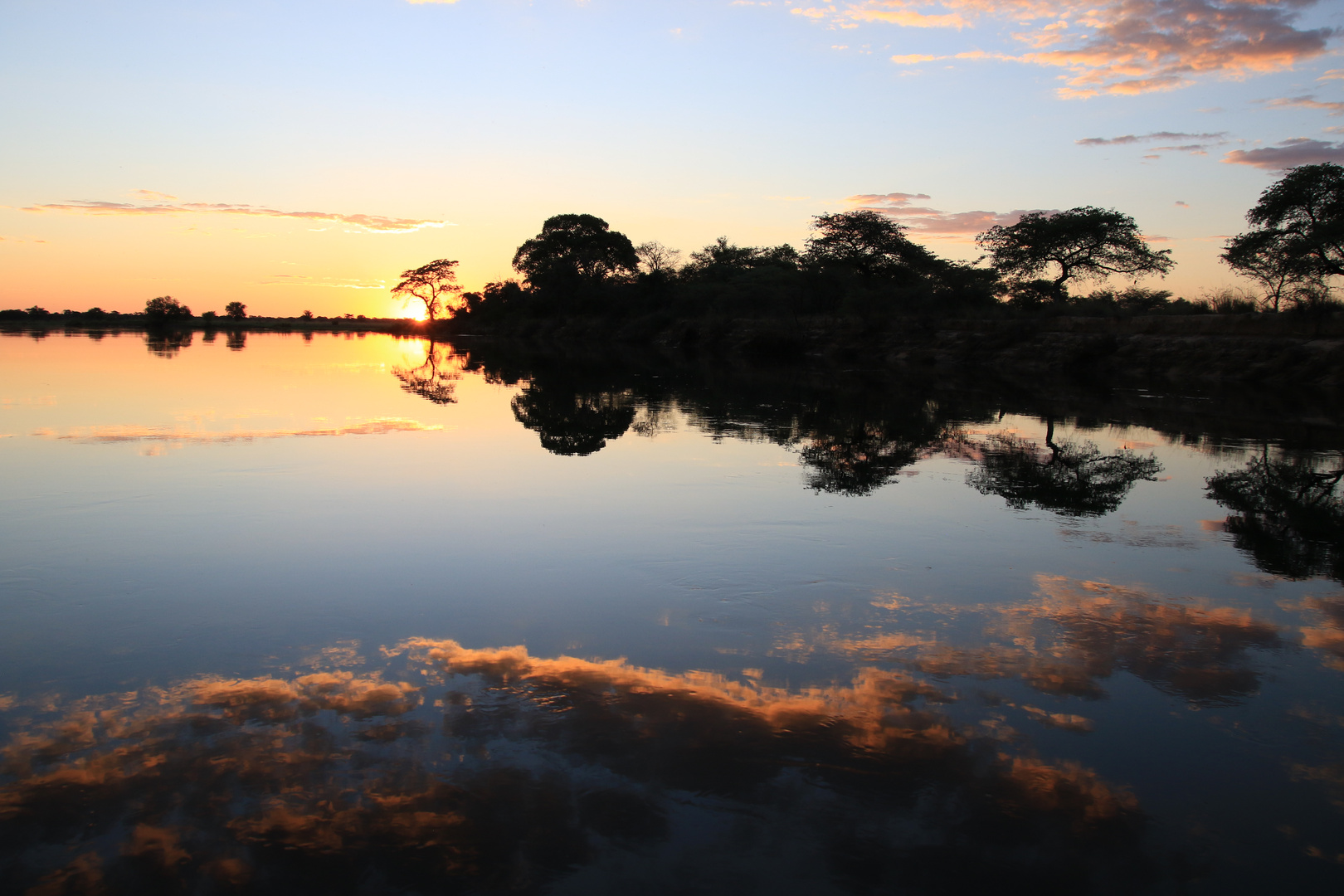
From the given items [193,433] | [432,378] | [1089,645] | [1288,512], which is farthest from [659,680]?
[432,378]

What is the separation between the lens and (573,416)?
56.3 feet

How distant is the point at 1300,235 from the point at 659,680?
3899 cm

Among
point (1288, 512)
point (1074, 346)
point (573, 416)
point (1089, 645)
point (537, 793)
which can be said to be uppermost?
point (1074, 346)

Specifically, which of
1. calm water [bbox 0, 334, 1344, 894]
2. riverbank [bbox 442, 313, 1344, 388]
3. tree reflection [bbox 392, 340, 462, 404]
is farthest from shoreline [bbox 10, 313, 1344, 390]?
calm water [bbox 0, 334, 1344, 894]

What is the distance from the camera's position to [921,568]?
6859 mm

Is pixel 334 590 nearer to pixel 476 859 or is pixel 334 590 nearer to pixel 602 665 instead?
pixel 602 665

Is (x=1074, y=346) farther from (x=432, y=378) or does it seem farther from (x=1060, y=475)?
(x=1060, y=475)

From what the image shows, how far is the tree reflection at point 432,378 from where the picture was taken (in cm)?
2175

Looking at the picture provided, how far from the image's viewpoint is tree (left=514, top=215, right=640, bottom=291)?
270 ft

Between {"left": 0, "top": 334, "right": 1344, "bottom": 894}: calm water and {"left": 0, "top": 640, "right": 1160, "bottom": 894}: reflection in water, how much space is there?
16 mm

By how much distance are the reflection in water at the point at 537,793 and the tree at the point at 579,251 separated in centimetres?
7922

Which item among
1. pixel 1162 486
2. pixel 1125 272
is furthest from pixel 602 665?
pixel 1125 272

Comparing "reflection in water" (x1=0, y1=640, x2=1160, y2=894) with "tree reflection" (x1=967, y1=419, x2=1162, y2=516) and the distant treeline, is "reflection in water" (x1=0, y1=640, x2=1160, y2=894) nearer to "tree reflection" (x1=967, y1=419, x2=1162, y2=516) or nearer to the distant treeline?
"tree reflection" (x1=967, y1=419, x2=1162, y2=516)

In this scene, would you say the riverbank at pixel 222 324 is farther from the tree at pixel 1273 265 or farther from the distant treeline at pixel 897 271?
the tree at pixel 1273 265
